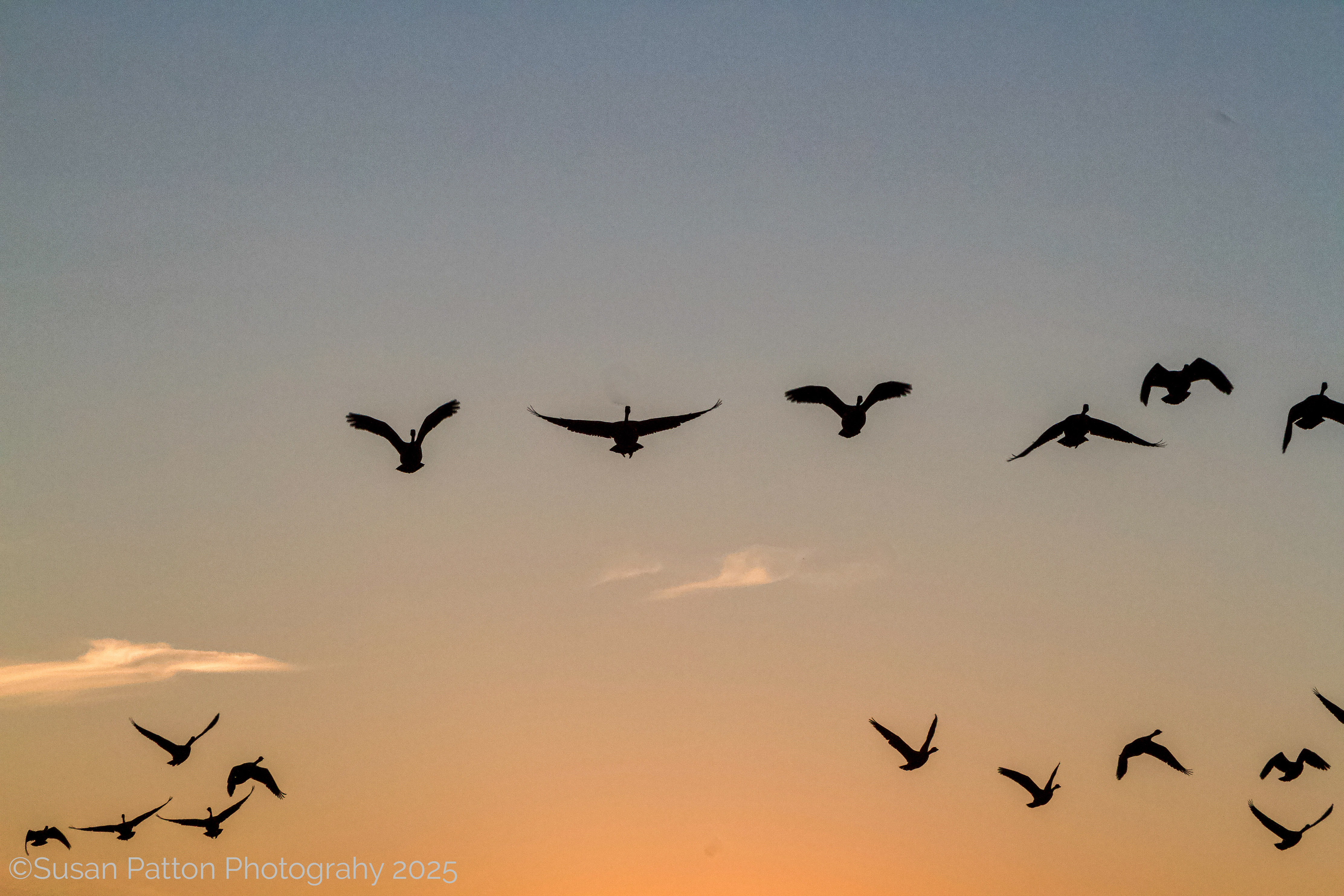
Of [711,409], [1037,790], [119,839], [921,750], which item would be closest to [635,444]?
[711,409]

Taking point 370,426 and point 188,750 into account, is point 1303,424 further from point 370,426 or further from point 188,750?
point 188,750

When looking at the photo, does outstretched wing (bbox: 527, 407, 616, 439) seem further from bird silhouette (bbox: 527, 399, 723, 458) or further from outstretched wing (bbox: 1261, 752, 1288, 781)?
outstretched wing (bbox: 1261, 752, 1288, 781)

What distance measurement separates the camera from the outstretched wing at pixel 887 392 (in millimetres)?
34250

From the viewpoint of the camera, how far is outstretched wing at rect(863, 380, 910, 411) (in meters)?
34.2

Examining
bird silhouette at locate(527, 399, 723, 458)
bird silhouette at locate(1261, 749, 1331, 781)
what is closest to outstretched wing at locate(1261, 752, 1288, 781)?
bird silhouette at locate(1261, 749, 1331, 781)

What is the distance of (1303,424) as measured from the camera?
110 ft

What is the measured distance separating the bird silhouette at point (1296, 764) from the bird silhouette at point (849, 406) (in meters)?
12.5

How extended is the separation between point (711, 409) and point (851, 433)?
453cm

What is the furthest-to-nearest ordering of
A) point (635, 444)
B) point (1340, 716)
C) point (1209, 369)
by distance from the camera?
1. point (635, 444)
2. point (1209, 369)
3. point (1340, 716)

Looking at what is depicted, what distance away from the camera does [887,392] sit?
113ft

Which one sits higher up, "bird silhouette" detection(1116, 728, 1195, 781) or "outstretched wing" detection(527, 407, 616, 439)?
"outstretched wing" detection(527, 407, 616, 439)

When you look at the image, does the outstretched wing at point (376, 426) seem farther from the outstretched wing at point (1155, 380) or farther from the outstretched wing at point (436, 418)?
the outstretched wing at point (1155, 380)

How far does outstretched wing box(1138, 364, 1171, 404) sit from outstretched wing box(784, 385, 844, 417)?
19.2 ft

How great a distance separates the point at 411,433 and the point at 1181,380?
55.9 feet
